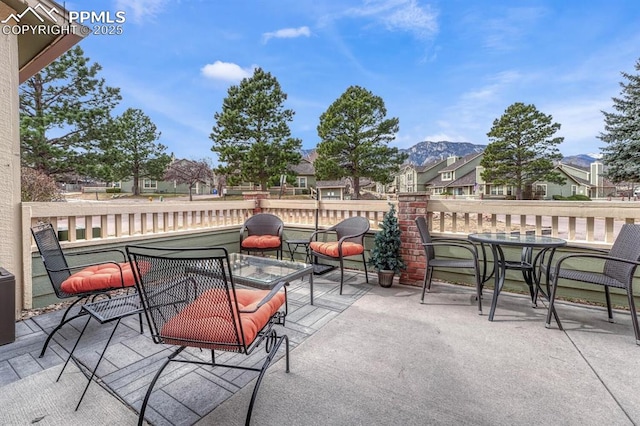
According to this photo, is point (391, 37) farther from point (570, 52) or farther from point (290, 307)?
point (290, 307)

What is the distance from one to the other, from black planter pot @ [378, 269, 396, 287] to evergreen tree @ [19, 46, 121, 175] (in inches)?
532

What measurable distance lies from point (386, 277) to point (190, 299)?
2.75m

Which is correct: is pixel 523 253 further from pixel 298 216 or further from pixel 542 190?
pixel 542 190

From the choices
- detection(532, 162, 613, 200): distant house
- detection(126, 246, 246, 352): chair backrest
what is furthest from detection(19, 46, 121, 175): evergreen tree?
detection(532, 162, 613, 200): distant house

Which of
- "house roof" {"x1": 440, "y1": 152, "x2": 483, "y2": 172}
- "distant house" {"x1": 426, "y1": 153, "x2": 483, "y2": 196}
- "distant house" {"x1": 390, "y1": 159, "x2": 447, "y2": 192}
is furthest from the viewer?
"distant house" {"x1": 390, "y1": 159, "x2": 447, "y2": 192}

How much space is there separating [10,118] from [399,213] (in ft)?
14.0

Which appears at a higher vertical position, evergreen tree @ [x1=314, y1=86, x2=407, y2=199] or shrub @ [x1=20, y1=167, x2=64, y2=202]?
evergreen tree @ [x1=314, y1=86, x2=407, y2=199]

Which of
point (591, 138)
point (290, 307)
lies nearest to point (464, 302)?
point (290, 307)

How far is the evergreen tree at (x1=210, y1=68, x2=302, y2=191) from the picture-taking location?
20062 mm

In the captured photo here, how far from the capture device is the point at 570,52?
977 cm

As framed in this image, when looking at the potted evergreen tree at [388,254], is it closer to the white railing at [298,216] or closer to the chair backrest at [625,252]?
the white railing at [298,216]

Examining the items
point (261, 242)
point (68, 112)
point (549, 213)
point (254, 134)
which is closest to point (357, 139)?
point (254, 134)

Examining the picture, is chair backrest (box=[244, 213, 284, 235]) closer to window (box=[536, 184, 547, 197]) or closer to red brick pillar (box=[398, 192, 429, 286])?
red brick pillar (box=[398, 192, 429, 286])

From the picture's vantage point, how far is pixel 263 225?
5.14 metres
